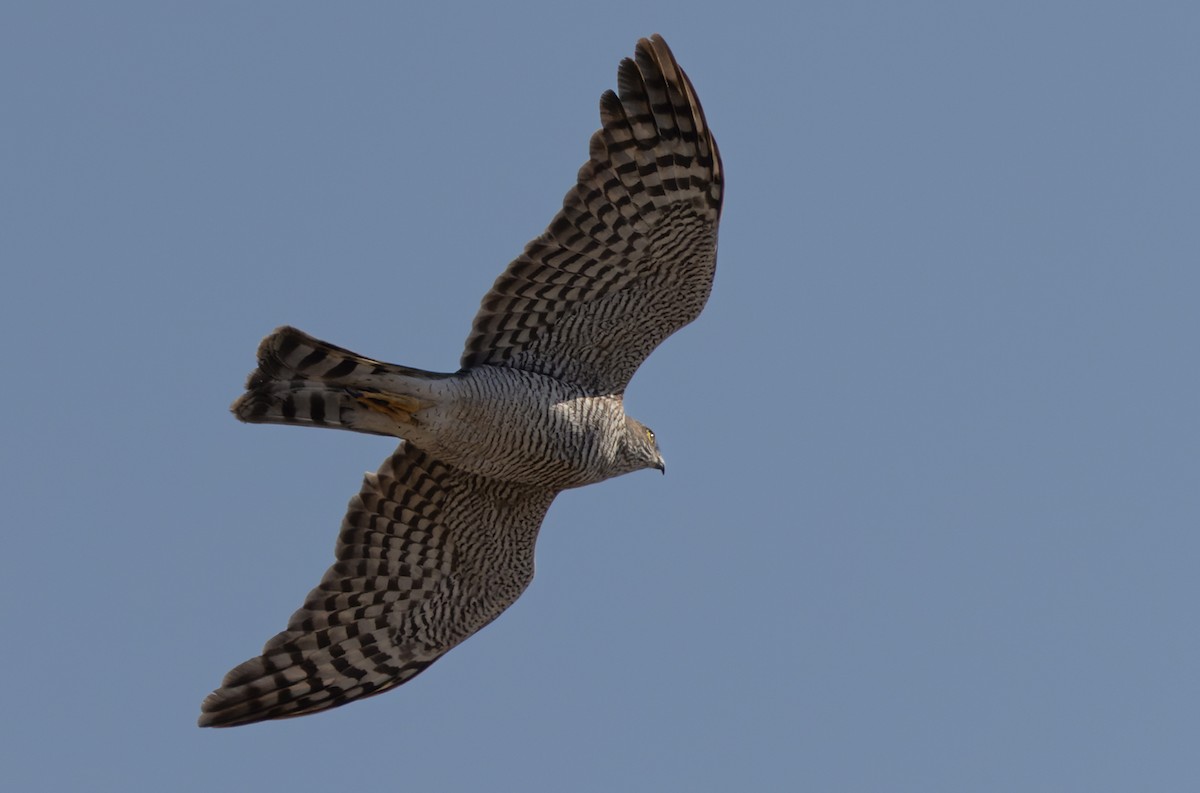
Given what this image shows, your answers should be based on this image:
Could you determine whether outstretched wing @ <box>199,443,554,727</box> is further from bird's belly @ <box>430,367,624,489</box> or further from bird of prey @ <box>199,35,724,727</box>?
bird's belly @ <box>430,367,624,489</box>

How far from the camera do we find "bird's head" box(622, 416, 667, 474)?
1196cm

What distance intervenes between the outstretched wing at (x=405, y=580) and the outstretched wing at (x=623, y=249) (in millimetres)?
1133

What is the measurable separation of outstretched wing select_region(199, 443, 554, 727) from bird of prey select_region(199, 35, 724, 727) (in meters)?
0.01

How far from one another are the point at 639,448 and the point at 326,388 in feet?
7.62

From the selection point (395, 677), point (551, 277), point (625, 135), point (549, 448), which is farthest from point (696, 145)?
point (395, 677)

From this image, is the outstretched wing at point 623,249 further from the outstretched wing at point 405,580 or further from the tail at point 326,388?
the outstretched wing at point 405,580

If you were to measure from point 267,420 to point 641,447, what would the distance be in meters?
2.69

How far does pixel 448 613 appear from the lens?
40.6 feet

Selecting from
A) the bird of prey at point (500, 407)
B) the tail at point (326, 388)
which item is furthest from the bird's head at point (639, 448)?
the tail at point (326, 388)

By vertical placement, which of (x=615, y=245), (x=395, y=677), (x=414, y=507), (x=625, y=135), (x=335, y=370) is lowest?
(x=395, y=677)

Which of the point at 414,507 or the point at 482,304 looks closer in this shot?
the point at 482,304

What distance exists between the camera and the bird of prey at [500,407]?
36.0ft

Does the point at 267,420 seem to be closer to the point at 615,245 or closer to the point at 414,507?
the point at 414,507

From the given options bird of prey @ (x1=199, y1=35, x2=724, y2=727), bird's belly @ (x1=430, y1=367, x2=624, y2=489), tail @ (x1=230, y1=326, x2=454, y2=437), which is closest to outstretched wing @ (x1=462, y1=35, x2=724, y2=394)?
bird of prey @ (x1=199, y1=35, x2=724, y2=727)
